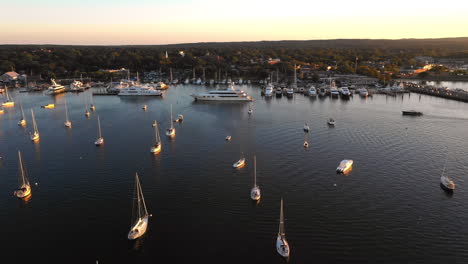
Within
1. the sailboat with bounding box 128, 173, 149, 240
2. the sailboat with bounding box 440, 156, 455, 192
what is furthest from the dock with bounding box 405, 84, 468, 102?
the sailboat with bounding box 128, 173, 149, 240

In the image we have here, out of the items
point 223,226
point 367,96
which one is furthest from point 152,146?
point 367,96

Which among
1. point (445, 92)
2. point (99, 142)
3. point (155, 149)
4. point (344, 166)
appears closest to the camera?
point (344, 166)

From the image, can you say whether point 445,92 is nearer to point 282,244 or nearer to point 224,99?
point 224,99

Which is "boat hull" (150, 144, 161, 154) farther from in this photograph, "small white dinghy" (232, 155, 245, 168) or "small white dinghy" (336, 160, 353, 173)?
"small white dinghy" (336, 160, 353, 173)

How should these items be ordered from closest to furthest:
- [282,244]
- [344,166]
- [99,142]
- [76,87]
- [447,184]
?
[282,244] → [447,184] → [344,166] → [99,142] → [76,87]

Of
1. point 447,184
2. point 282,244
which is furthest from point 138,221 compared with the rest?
point 447,184

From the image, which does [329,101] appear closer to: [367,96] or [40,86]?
[367,96]
